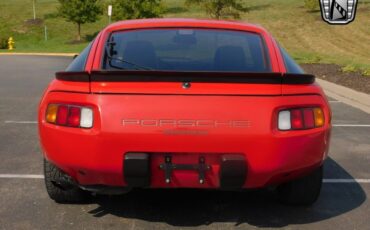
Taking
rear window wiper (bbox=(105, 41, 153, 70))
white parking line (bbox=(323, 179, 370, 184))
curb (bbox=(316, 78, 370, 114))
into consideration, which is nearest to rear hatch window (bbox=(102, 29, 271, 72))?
rear window wiper (bbox=(105, 41, 153, 70))

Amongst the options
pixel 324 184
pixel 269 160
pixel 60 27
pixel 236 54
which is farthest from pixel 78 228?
pixel 60 27

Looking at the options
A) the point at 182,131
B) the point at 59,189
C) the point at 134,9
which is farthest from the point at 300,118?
the point at 134,9

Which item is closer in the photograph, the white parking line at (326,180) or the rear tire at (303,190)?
the rear tire at (303,190)

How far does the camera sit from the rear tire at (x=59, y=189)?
393 cm

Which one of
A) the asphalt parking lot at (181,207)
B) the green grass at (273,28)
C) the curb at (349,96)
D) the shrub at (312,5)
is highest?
the asphalt parking lot at (181,207)

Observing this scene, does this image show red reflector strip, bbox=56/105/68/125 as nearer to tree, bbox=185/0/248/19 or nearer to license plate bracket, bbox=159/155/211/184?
license plate bracket, bbox=159/155/211/184

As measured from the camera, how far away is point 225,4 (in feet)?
81.0

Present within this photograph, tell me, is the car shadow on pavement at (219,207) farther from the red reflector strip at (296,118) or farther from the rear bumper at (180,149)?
the red reflector strip at (296,118)

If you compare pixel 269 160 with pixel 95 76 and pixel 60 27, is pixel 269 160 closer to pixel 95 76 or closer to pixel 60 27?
pixel 95 76

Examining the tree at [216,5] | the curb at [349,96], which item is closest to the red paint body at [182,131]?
the curb at [349,96]

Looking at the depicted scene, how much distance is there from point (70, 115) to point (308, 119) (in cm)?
160

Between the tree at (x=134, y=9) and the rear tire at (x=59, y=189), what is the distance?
2981 cm

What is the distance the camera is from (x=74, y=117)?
333 cm

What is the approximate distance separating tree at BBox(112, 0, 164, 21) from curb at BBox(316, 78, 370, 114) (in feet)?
72.4
